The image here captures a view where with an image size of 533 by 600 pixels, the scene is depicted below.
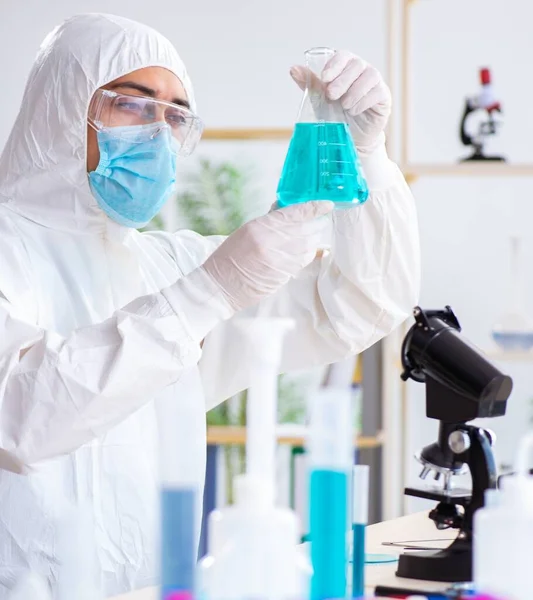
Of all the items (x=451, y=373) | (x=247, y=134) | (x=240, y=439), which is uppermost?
(x=247, y=134)

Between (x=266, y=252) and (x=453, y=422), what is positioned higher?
(x=266, y=252)

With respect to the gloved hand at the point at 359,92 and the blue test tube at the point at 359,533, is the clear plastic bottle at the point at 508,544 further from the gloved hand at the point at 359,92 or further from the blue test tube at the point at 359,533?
the gloved hand at the point at 359,92

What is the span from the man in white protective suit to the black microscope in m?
0.22

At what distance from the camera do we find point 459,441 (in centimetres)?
121

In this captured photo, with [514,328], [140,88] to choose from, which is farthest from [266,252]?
[514,328]

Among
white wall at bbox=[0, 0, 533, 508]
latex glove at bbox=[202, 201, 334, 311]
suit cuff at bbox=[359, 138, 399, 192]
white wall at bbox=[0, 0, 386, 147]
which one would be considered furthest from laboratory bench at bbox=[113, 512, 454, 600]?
white wall at bbox=[0, 0, 386, 147]

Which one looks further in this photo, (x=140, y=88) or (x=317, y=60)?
(x=140, y=88)

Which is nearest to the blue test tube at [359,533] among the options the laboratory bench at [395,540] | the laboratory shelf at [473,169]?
the laboratory bench at [395,540]

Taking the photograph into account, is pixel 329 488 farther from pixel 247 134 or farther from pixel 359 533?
pixel 247 134

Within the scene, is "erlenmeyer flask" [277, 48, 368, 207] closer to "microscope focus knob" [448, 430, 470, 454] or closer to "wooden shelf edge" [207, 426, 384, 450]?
"microscope focus knob" [448, 430, 470, 454]

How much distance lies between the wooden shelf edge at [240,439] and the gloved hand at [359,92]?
164 cm

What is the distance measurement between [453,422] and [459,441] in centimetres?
3

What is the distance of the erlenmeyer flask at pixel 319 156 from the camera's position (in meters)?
1.23

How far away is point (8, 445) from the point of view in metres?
1.27
